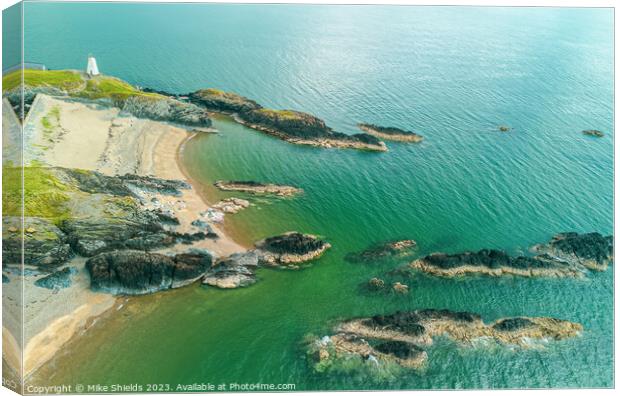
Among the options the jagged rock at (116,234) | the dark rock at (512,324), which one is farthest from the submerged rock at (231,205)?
the dark rock at (512,324)

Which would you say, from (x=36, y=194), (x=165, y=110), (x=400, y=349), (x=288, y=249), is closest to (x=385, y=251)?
(x=288, y=249)

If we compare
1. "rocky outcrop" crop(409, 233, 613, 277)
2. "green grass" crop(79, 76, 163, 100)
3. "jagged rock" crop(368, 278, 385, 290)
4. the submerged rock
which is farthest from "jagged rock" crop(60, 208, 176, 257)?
"green grass" crop(79, 76, 163, 100)

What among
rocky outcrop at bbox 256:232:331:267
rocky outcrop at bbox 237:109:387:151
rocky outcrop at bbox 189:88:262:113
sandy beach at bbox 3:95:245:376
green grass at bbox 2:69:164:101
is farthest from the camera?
rocky outcrop at bbox 189:88:262:113

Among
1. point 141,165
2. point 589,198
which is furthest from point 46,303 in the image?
point 589,198

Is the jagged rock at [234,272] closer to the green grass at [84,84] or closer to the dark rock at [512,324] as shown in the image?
the dark rock at [512,324]

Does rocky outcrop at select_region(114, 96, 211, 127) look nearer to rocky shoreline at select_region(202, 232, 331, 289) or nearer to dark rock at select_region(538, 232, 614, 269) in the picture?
rocky shoreline at select_region(202, 232, 331, 289)

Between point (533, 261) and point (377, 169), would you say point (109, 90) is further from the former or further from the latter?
point (533, 261)
